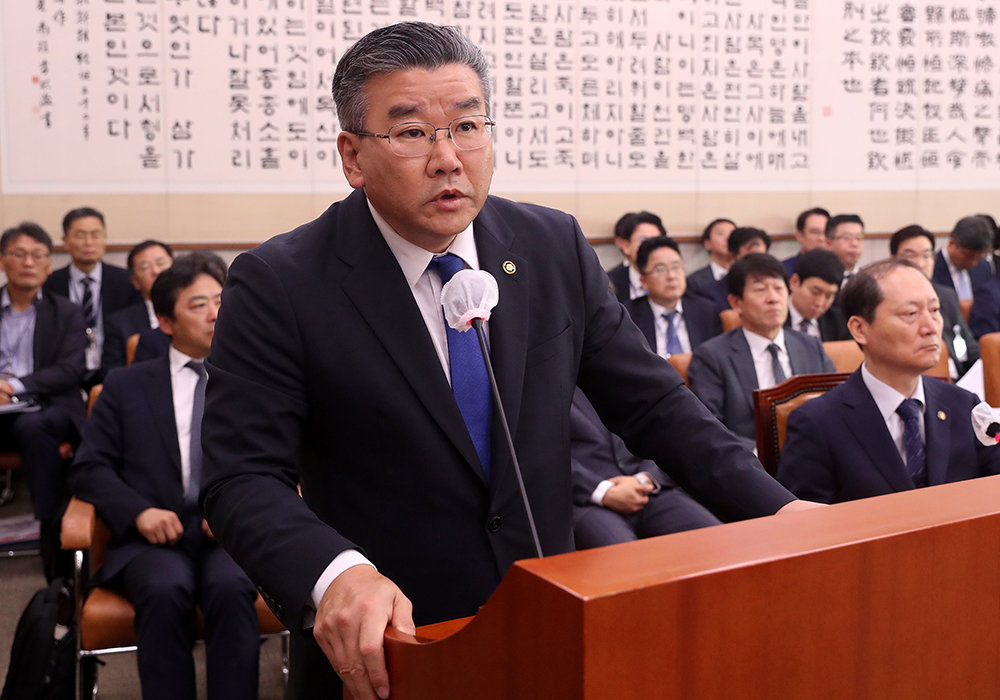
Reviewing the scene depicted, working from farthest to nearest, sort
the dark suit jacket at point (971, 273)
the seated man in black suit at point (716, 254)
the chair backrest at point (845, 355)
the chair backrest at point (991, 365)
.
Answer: the dark suit jacket at point (971, 273), the seated man in black suit at point (716, 254), the chair backrest at point (845, 355), the chair backrest at point (991, 365)

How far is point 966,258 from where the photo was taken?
18.3ft

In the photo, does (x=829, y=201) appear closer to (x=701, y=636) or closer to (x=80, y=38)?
(x=80, y=38)

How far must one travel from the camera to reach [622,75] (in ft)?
18.3

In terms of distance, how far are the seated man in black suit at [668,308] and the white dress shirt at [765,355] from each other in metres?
0.88

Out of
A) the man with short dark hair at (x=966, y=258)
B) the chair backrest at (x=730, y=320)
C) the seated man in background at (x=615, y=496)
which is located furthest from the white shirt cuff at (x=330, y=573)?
the man with short dark hair at (x=966, y=258)

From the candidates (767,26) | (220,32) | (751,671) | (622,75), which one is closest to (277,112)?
(220,32)

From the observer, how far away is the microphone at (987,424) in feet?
4.34

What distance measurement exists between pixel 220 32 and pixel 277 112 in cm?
45

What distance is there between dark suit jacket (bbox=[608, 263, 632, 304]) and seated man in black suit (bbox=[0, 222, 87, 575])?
249 centimetres

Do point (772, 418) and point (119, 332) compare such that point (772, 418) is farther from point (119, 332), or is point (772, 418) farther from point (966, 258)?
point (966, 258)

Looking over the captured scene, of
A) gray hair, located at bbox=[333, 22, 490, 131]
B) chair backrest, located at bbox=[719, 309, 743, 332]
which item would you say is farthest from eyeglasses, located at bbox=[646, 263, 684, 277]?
gray hair, located at bbox=[333, 22, 490, 131]

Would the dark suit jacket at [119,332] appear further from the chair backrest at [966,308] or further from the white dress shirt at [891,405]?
the chair backrest at [966,308]

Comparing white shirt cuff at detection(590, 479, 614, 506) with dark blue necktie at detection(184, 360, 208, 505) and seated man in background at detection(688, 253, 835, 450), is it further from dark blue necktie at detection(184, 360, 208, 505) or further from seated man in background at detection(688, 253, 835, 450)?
dark blue necktie at detection(184, 360, 208, 505)

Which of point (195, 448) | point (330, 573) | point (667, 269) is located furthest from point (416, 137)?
point (667, 269)
